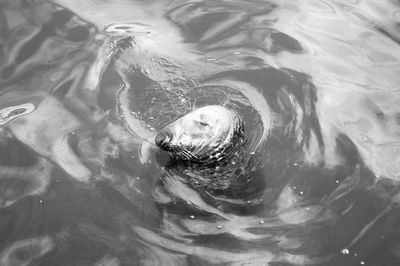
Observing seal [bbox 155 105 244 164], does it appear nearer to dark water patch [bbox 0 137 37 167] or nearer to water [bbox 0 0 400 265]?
water [bbox 0 0 400 265]

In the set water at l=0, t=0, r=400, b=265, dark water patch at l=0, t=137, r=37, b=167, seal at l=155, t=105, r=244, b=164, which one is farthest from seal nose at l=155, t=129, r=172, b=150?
dark water patch at l=0, t=137, r=37, b=167

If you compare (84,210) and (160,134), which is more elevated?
(160,134)

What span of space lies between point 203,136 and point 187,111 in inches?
19.7

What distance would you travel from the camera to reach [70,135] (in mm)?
4613

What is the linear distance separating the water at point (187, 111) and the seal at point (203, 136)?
15cm

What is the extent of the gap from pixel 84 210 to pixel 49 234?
344 mm

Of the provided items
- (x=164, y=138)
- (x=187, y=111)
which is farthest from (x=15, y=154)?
(x=187, y=111)

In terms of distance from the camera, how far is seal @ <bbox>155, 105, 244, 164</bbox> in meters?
4.28

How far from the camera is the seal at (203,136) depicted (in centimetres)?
428

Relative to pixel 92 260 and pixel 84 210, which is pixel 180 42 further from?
pixel 92 260

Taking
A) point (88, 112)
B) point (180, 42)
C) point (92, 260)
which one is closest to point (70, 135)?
point (88, 112)

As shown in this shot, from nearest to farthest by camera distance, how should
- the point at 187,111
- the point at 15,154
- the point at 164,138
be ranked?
the point at 164,138 → the point at 15,154 → the point at 187,111

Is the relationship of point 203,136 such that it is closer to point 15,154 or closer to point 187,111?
point 187,111

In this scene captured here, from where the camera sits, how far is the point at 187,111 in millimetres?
4746
